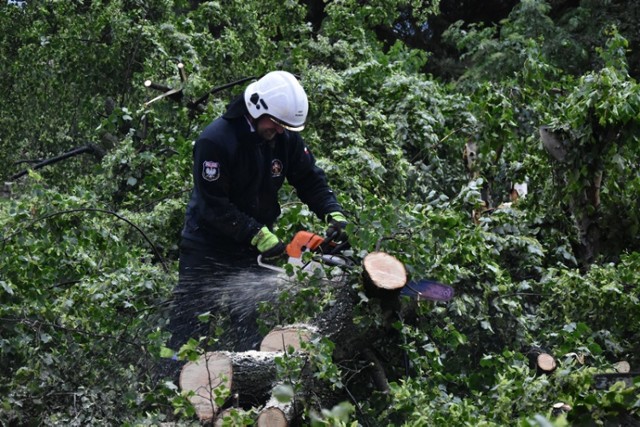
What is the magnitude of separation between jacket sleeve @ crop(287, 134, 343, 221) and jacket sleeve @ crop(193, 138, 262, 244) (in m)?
0.50

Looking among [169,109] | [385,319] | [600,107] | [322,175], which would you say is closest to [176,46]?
[169,109]

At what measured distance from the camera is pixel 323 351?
4.30 meters

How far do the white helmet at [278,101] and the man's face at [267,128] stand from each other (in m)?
0.03

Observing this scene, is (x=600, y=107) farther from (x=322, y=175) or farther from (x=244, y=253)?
(x=244, y=253)

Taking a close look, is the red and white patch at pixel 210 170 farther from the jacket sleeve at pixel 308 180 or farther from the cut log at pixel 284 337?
the cut log at pixel 284 337

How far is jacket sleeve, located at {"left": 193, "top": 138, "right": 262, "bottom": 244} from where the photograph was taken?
16.9 ft

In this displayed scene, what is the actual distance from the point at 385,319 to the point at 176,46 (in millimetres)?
4402

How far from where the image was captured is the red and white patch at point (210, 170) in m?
5.16

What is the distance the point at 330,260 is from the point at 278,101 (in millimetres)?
901

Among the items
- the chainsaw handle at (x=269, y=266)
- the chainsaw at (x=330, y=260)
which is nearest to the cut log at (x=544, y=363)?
the chainsaw at (x=330, y=260)

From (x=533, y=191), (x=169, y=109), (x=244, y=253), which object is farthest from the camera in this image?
(x=169, y=109)

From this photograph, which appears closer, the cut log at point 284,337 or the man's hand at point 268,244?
the cut log at point 284,337

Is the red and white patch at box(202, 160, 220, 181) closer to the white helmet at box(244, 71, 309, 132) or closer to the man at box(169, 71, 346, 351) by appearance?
the man at box(169, 71, 346, 351)

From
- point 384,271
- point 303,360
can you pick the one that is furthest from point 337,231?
point 303,360
